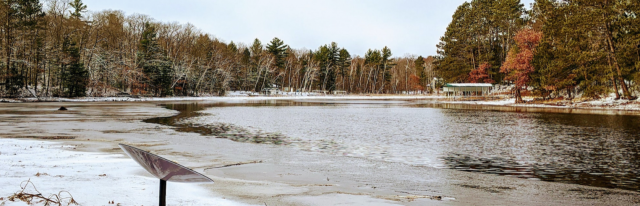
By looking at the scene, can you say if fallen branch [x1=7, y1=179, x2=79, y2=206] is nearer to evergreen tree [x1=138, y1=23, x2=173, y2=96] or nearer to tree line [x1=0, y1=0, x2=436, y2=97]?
tree line [x1=0, y1=0, x2=436, y2=97]

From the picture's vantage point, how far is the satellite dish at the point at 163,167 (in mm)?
3031

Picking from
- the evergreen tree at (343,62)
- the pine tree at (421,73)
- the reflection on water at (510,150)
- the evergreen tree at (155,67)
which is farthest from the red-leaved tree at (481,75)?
the pine tree at (421,73)

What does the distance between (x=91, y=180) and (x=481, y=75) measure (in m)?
71.0

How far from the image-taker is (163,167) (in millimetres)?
3098

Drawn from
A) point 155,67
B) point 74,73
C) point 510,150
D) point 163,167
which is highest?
point 155,67

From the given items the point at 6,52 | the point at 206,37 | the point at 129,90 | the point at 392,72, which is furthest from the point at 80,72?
the point at 392,72

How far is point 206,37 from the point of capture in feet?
300

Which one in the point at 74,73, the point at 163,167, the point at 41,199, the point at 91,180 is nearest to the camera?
the point at 163,167

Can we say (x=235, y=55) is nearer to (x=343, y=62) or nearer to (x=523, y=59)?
(x=343, y=62)

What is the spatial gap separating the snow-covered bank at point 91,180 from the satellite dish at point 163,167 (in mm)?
2309

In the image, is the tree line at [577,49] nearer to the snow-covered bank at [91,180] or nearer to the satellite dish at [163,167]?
the snow-covered bank at [91,180]

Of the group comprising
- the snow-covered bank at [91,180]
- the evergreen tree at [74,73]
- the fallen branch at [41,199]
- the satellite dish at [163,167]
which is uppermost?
the evergreen tree at [74,73]

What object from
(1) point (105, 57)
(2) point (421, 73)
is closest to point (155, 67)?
(1) point (105, 57)

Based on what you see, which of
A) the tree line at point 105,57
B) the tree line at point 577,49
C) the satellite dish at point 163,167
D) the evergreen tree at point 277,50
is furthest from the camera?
the evergreen tree at point 277,50
